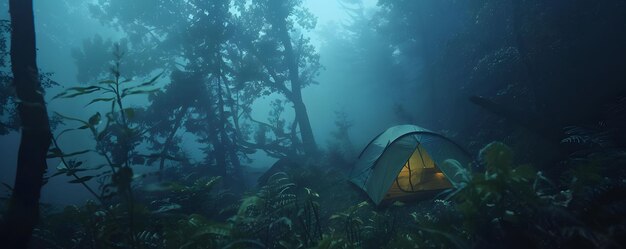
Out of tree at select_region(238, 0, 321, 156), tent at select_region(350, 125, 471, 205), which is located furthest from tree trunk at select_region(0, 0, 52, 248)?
tree at select_region(238, 0, 321, 156)

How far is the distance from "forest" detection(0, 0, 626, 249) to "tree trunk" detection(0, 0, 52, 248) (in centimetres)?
2

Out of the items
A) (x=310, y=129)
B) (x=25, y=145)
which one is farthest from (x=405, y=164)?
(x=310, y=129)

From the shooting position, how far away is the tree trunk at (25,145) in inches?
139

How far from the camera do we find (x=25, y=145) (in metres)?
3.82

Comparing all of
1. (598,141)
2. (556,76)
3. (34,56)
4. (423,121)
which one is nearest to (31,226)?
(34,56)

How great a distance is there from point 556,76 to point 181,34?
66.9ft

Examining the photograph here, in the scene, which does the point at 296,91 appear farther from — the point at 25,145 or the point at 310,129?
the point at 25,145

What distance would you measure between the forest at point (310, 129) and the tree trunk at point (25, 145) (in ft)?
0.06

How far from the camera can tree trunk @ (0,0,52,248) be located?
353 centimetres

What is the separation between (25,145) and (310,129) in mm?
18605

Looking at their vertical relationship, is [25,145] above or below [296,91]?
below

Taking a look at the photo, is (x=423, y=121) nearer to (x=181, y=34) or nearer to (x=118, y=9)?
(x=181, y=34)

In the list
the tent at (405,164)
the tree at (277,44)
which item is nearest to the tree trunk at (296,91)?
the tree at (277,44)

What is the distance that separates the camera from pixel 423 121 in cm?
2912
